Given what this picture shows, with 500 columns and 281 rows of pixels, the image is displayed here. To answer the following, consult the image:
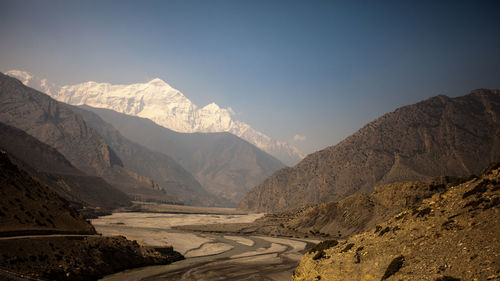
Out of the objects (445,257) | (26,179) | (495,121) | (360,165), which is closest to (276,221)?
(360,165)

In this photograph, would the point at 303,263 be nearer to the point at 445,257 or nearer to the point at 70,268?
the point at 445,257

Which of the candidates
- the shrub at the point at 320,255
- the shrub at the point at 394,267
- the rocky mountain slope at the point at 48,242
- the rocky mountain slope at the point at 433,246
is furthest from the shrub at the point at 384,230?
the rocky mountain slope at the point at 48,242

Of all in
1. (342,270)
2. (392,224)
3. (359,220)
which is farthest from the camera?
(359,220)

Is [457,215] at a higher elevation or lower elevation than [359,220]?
higher

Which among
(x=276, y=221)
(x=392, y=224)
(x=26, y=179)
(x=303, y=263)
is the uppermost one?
(x=26, y=179)

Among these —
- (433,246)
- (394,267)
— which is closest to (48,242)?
(394,267)

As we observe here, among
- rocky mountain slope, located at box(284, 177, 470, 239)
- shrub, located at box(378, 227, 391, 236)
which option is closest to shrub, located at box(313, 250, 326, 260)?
shrub, located at box(378, 227, 391, 236)

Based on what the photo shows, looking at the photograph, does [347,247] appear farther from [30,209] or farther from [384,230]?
[30,209]
